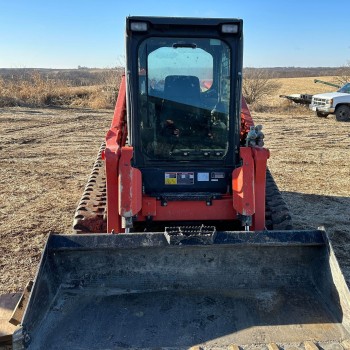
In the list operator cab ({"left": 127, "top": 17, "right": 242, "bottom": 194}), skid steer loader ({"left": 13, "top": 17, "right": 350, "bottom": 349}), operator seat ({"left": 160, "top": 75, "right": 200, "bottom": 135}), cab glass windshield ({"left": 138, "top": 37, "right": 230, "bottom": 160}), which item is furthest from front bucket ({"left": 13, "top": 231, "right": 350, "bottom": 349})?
operator seat ({"left": 160, "top": 75, "right": 200, "bottom": 135})

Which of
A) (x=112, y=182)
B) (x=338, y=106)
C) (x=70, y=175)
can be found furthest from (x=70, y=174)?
(x=338, y=106)

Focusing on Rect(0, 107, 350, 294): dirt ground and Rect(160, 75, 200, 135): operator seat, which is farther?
Rect(0, 107, 350, 294): dirt ground

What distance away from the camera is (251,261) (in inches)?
151

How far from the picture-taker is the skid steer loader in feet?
10.7

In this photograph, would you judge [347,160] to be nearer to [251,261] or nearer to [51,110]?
[251,261]

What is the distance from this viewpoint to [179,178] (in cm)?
443

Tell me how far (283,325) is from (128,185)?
185cm

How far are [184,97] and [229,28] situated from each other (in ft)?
2.46

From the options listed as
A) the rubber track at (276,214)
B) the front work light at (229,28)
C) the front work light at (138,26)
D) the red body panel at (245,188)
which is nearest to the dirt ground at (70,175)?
the rubber track at (276,214)

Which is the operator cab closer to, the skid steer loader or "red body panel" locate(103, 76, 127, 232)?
the skid steer loader

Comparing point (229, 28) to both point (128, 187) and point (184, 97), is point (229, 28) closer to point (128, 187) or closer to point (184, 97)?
point (184, 97)

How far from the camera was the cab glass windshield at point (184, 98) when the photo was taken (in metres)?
4.11

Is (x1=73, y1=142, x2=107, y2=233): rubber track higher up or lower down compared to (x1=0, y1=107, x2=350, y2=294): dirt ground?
higher up

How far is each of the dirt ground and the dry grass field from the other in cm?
1
